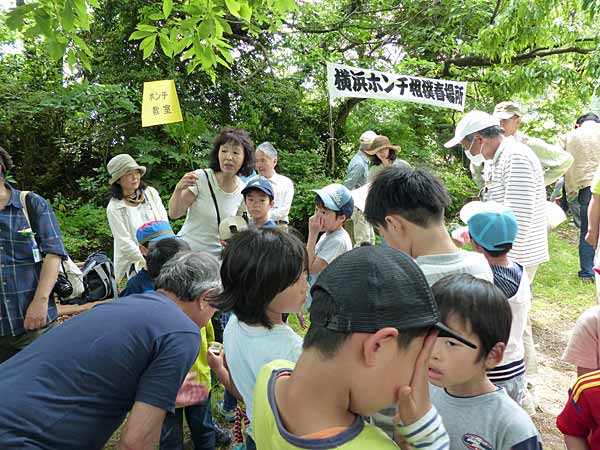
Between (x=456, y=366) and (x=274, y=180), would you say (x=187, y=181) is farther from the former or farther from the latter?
(x=456, y=366)

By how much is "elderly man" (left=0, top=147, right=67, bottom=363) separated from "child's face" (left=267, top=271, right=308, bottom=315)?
1.63 meters

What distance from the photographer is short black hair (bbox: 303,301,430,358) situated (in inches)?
30.7

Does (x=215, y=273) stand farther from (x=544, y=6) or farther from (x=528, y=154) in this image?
(x=544, y=6)

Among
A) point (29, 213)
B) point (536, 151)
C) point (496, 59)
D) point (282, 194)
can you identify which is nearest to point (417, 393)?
point (29, 213)

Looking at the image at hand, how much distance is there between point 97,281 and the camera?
3.09 metres

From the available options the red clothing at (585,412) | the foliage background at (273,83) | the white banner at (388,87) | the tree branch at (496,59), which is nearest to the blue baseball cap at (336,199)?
the red clothing at (585,412)

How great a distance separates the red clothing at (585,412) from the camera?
131 centimetres

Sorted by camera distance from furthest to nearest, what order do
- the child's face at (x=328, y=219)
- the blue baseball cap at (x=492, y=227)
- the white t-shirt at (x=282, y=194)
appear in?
the white t-shirt at (x=282, y=194) < the child's face at (x=328, y=219) < the blue baseball cap at (x=492, y=227)

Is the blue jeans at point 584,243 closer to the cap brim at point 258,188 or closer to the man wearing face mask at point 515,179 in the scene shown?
the man wearing face mask at point 515,179

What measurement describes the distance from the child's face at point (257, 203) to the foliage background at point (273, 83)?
3.37 metres

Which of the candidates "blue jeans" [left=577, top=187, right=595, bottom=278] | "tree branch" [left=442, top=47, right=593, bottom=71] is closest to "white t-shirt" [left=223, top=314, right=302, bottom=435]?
"blue jeans" [left=577, top=187, right=595, bottom=278]

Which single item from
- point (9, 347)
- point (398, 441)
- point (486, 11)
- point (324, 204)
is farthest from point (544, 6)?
point (9, 347)

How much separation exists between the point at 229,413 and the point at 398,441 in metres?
2.27

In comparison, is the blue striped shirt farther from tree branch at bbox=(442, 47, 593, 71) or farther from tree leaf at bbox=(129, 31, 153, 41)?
tree branch at bbox=(442, 47, 593, 71)
